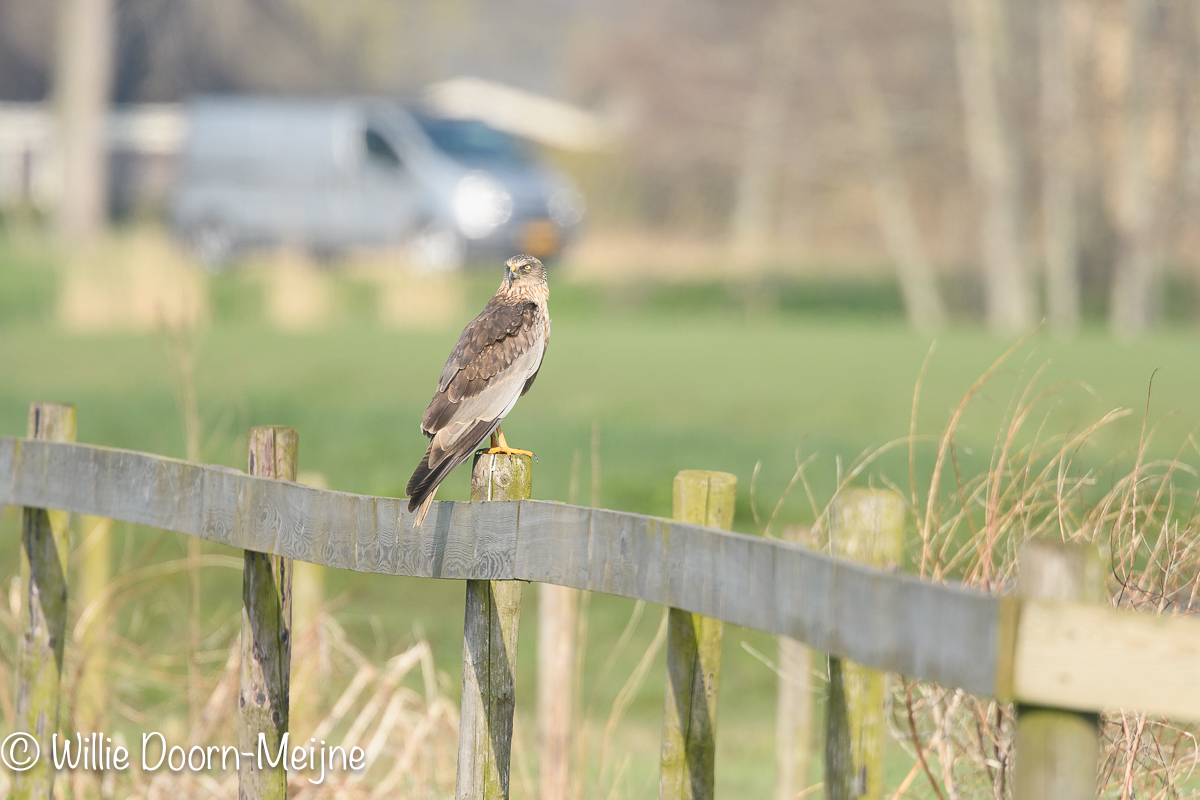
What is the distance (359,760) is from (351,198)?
68.3 ft

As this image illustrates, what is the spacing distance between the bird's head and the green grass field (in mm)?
1148

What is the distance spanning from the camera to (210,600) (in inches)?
320

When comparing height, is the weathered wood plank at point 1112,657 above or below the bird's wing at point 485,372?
below

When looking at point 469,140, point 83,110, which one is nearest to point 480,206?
point 469,140

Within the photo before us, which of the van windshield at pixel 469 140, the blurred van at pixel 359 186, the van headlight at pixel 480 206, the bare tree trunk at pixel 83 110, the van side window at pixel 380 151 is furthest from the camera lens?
the bare tree trunk at pixel 83 110

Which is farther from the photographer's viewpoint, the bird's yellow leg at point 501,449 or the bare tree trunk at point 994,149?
the bare tree trunk at point 994,149

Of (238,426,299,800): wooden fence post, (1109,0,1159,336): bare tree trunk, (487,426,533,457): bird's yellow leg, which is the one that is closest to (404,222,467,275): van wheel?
(1109,0,1159,336): bare tree trunk

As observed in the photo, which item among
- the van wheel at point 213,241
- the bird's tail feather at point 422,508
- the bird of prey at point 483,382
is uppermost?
the van wheel at point 213,241

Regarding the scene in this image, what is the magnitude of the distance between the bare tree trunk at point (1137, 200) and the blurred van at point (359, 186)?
31.6 feet

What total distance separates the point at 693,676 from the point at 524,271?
71.4 inches

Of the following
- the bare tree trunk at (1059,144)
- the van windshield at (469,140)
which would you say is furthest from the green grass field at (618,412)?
the bare tree trunk at (1059,144)

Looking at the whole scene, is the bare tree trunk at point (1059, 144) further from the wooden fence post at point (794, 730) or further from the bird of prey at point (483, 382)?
the bird of prey at point (483, 382)

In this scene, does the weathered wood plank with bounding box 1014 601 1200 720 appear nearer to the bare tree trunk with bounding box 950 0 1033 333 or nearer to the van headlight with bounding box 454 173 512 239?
the van headlight with bounding box 454 173 512 239

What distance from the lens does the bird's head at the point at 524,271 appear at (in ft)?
14.7
